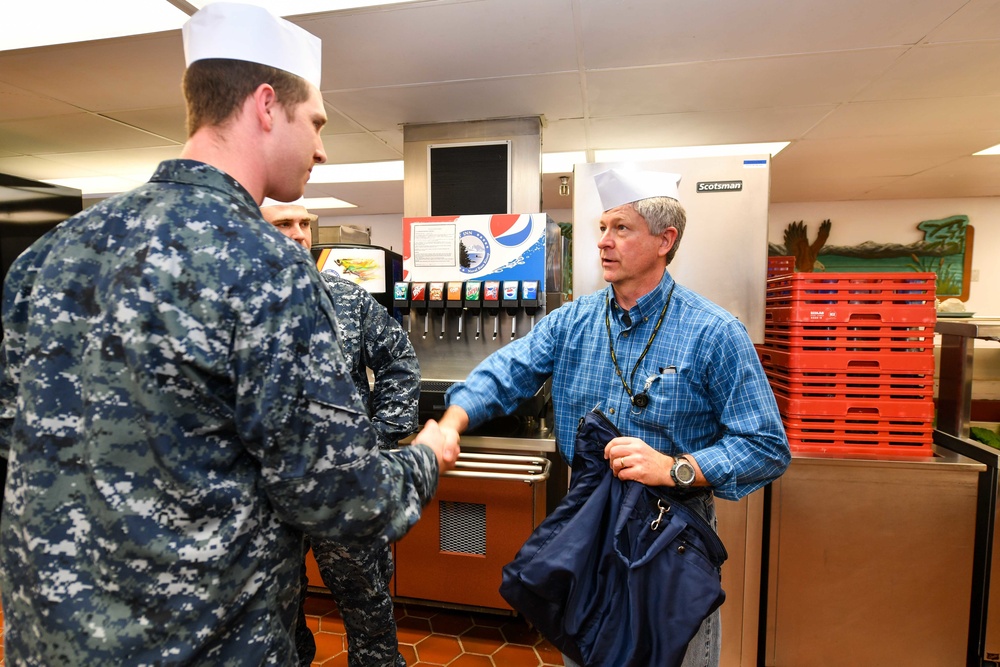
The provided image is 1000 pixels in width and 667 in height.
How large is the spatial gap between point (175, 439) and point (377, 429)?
1.31m

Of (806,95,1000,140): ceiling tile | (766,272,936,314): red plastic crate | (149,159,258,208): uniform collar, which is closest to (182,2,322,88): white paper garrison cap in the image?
(149,159,258,208): uniform collar

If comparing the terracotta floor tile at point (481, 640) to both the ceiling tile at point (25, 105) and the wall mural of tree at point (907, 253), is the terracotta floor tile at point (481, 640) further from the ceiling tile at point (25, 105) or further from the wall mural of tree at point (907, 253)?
the wall mural of tree at point (907, 253)

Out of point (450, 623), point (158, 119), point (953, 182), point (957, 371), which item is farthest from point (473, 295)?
point (953, 182)

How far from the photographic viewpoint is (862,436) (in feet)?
7.50

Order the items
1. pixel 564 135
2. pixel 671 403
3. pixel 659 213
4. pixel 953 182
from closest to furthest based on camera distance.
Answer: pixel 671 403 → pixel 659 213 → pixel 564 135 → pixel 953 182

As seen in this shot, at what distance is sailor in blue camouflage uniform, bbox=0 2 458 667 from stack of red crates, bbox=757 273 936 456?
2041 millimetres

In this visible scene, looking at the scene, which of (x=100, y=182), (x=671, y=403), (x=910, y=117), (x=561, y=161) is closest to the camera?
(x=671, y=403)

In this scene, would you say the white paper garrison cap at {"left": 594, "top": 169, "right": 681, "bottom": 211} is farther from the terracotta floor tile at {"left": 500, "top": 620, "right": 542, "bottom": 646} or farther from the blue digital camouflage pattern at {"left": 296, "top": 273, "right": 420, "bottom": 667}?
the terracotta floor tile at {"left": 500, "top": 620, "right": 542, "bottom": 646}

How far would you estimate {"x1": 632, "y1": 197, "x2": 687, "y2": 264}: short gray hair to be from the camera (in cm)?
154

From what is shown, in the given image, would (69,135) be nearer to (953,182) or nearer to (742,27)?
(742,27)

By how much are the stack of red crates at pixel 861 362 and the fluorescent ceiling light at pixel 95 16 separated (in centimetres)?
208

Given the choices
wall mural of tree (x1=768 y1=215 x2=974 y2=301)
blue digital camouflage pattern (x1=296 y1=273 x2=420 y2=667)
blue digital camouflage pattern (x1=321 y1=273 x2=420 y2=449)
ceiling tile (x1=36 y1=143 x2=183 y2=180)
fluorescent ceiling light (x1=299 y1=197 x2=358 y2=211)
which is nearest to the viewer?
blue digital camouflage pattern (x1=296 y1=273 x2=420 y2=667)

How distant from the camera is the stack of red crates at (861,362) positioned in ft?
7.26

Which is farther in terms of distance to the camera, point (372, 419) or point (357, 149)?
point (357, 149)
